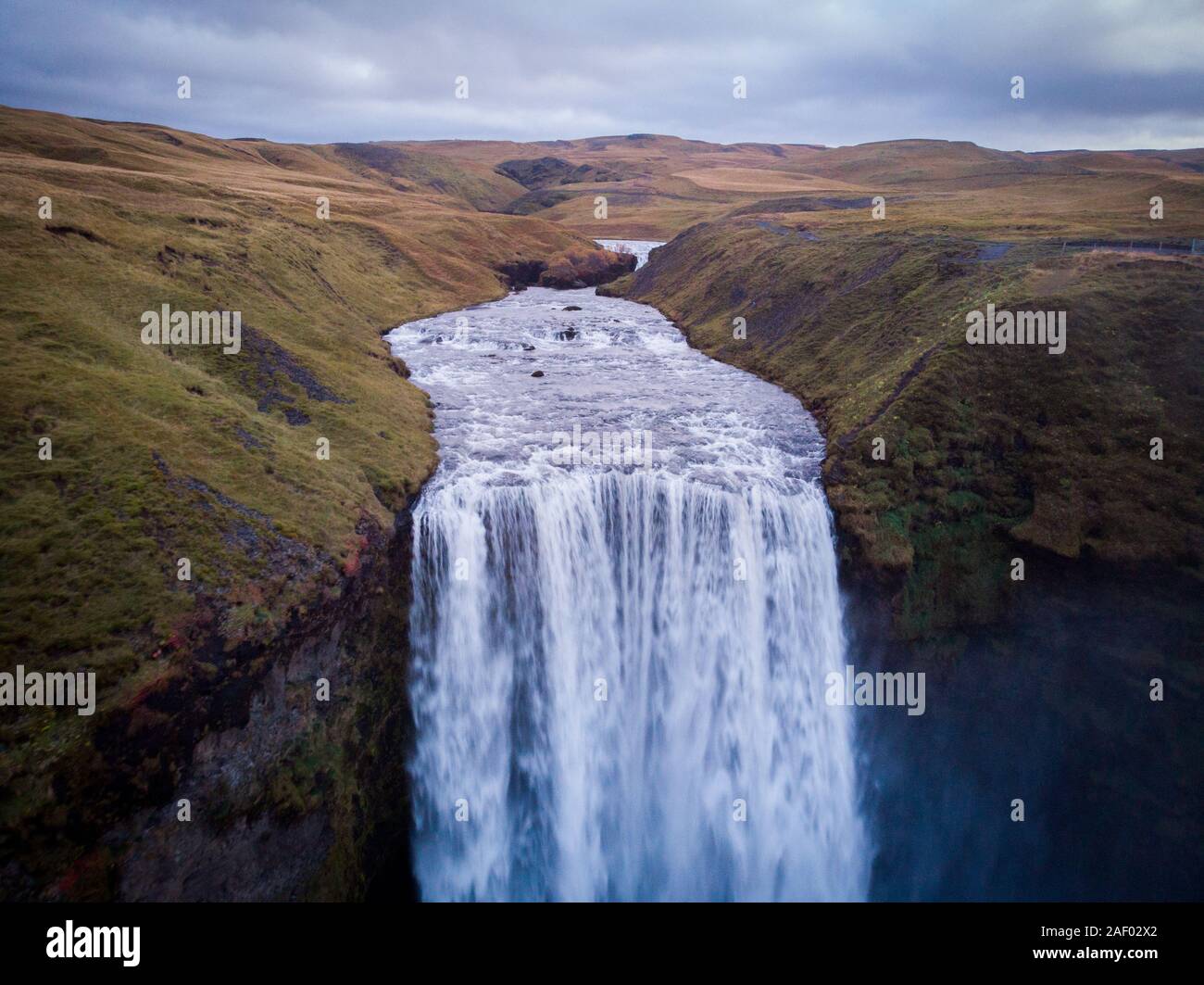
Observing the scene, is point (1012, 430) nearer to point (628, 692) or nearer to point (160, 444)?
point (628, 692)

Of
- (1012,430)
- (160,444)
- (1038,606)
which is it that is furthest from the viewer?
(1012,430)

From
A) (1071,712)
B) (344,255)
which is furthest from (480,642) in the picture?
(344,255)


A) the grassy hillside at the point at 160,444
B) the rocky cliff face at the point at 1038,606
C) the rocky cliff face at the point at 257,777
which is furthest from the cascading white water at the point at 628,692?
the grassy hillside at the point at 160,444

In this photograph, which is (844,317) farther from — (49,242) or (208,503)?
(49,242)

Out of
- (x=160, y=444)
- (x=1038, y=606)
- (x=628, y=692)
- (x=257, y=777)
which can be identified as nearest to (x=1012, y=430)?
(x=1038, y=606)

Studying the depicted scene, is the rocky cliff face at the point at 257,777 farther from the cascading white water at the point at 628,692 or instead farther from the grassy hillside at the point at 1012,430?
the grassy hillside at the point at 1012,430

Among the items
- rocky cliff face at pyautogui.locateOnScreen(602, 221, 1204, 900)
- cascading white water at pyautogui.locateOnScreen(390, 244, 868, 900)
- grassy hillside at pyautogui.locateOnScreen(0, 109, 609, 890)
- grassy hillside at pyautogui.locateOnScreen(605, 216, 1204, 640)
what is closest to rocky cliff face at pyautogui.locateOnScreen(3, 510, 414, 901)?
grassy hillside at pyautogui.locateOnScreen(0, 109, 609, 890)

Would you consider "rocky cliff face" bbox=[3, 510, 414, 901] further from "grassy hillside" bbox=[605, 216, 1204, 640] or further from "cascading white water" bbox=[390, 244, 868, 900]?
"grassy hillside" bbox=[605, 216, 1204, 640]

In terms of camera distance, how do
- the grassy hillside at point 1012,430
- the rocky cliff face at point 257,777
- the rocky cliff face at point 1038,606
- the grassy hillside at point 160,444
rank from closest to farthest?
the rocky cliff face at point 257,777, the grassy hillside at point 160,444, the rocky cliff face at point 1038,606, the grassy hillside at point 1012,430

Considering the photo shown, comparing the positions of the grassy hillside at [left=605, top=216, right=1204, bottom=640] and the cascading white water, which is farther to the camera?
the grassy hillside at [left=605, top=216, right=1204, bottom=640]

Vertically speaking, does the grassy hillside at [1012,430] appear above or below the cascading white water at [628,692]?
above
